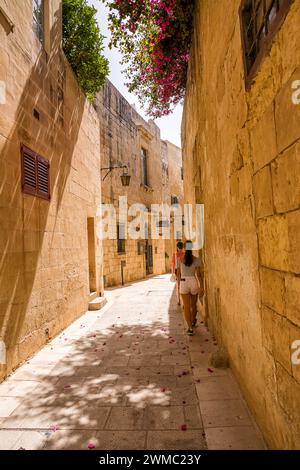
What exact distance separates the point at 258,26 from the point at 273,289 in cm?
191

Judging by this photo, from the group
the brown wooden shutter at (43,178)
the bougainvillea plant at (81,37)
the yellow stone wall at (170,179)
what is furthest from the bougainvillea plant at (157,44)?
the yellow stone wall at (170,179)

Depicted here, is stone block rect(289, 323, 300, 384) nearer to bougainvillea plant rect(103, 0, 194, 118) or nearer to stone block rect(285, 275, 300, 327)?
stone block rect(285, 275, 300, 327)

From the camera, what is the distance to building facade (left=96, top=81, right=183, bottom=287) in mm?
13555

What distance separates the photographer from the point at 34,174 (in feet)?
17.4

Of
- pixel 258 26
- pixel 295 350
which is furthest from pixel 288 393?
pixel 258 26

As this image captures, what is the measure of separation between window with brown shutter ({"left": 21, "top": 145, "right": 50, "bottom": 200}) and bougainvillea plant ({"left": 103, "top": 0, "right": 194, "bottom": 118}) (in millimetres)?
3470

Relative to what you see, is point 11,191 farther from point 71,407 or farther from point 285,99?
point 285,99

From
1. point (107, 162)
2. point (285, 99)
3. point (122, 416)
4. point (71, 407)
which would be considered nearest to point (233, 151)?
point (285, 99)

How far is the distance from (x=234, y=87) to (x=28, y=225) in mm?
3670

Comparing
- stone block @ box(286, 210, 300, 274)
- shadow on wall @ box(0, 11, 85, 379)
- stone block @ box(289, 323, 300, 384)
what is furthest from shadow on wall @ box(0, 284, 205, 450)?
stone block @ box(286, 210, 300, 274)

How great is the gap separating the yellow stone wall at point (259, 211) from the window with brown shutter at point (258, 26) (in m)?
0.07

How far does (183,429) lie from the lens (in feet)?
9.15

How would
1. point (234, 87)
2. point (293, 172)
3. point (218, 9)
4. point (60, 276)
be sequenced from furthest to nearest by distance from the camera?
point (60, 276) < point (218, 9) < point (234, 87) < point (293, 172)

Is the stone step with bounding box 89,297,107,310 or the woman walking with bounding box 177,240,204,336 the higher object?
the woman walking with bounding box 177,240,204,336
